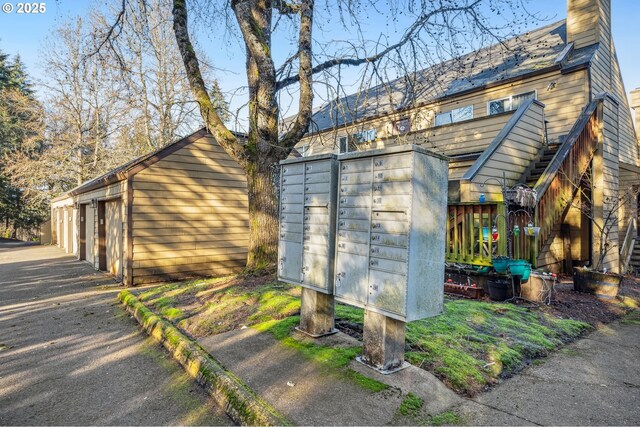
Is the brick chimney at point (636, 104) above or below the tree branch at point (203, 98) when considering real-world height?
above

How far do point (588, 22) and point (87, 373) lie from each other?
46.4 feet

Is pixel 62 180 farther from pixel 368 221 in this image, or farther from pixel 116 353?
pixel 368 221

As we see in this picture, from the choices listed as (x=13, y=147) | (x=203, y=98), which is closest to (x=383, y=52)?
(x=203, y=98)

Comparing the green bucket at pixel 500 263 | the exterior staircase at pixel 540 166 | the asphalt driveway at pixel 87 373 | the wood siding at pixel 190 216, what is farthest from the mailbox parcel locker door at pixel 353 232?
the wood siding at pixel 190 216

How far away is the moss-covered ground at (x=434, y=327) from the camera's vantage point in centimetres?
322

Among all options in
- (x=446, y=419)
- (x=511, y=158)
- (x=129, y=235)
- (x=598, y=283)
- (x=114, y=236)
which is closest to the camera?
(x=446, y=419)

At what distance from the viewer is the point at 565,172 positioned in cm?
755

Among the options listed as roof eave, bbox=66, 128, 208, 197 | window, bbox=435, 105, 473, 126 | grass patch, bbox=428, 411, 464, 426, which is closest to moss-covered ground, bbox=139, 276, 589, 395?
grass patch, bbox=428, 411, 464, 426

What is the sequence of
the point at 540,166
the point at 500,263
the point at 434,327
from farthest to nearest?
the point at 540,166
the point at 500,263
the point at 434,327

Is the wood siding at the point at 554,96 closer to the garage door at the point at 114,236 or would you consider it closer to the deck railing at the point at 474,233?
the deck railing at the point at 474,233

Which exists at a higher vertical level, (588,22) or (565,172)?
(588,22)

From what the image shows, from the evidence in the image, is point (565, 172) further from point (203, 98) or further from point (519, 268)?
point (203, 98)

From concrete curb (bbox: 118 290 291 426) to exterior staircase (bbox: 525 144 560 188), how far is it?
302 inches

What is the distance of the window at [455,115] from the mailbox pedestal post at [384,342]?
1005 centimetres
